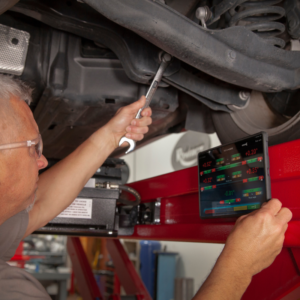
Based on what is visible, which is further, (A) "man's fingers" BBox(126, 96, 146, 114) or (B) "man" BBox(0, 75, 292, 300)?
(A) "man's fingers" BBox(126, 96, 146, 114)

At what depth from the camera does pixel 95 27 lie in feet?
3.67

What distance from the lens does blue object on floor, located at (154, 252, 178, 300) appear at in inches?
150

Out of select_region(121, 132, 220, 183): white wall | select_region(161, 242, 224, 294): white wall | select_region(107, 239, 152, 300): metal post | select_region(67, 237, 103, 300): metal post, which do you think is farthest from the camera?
select_region(121, 132, 220, 183): white wall

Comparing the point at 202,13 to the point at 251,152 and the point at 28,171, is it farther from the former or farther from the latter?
the point at 28,171

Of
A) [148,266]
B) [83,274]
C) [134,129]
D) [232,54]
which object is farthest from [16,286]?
[148,266]

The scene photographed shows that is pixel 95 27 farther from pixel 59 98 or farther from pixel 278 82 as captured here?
pixel 278 82

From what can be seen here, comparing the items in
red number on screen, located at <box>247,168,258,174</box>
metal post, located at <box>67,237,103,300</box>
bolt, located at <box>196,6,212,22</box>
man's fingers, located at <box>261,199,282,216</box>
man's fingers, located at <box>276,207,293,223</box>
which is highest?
bolt, located at <box>196,6,212,22</box>

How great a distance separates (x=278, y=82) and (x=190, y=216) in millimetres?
595

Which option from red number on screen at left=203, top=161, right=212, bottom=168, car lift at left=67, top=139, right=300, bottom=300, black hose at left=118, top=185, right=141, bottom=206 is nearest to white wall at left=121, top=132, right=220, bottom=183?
car lift at left=67, top=139, right=300, bottom=300

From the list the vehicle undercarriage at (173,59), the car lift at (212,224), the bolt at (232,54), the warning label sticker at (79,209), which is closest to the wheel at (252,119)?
the vehicle undercarriage at (173,59)

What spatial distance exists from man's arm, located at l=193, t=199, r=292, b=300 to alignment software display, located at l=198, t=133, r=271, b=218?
0.10 metres

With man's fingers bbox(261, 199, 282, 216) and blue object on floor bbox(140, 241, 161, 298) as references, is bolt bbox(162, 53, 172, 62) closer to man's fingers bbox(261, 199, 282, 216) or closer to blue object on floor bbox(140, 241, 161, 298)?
man's fingers bbox(261, 199, 282, 216)

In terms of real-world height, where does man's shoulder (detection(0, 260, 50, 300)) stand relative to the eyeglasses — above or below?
below

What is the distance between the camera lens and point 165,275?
395 cm
